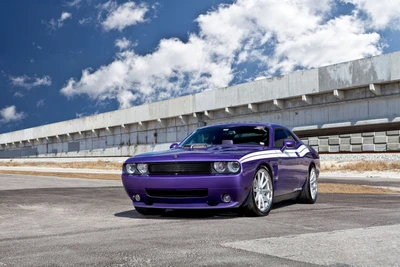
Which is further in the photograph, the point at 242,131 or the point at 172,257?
the point at 242,131

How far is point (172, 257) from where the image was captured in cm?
446

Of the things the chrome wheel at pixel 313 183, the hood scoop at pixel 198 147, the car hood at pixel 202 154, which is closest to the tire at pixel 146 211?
the car hood at pixel 202 154

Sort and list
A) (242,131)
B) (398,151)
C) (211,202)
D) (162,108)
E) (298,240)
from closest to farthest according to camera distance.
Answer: (298,240) < (211,202) < (242,131) < (398,151) < (162,108)

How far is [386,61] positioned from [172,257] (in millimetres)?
24471

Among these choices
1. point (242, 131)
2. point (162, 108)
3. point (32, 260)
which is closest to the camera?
point (32, 260)

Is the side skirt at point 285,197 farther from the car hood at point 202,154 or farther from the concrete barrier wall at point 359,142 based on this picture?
the concrete barrier wall at point 359,142

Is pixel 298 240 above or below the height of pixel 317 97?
below

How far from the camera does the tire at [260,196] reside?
7.32 metres

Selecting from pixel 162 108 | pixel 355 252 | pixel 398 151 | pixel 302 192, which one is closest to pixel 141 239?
pixel 355 252

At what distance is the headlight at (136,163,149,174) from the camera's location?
7.52m

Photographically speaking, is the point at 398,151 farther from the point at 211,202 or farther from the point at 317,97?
the point at 211,202

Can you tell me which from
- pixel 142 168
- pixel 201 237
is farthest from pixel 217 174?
pixel 201 237

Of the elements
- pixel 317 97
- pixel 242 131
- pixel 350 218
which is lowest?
pixel 350 218

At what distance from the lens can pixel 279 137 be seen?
9.10 metres
